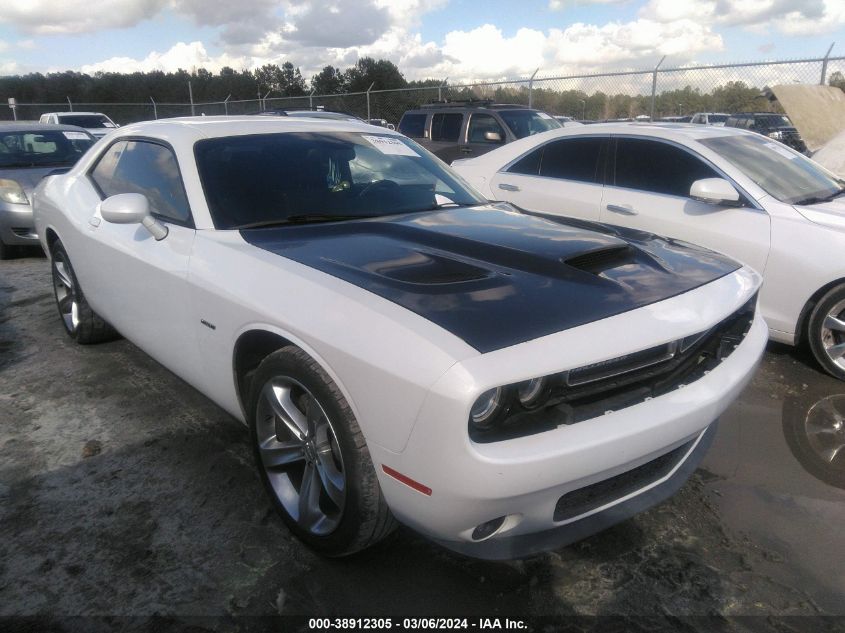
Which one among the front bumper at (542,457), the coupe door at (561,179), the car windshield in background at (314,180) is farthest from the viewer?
the coupe door at (561,179)

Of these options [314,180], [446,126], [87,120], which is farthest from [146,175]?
[87,120]

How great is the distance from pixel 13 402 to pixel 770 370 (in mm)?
4726

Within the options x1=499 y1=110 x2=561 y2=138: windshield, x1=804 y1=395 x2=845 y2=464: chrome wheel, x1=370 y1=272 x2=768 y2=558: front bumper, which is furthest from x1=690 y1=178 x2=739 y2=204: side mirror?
x1=499 y1=110 x2=561 y2=138: windshield

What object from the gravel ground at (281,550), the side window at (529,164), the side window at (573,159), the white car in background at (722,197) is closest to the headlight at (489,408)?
the gravel ground at (281,550)

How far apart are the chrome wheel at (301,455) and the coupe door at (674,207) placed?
10.8 feet

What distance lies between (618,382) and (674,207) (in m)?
3.11

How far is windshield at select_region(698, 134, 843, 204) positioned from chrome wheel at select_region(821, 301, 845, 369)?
2.62 ft

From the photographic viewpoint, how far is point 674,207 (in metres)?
4.73

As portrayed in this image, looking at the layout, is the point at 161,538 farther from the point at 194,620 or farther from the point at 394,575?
the point at 394,575

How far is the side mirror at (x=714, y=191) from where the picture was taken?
14.3 feet

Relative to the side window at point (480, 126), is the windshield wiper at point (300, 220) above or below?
below

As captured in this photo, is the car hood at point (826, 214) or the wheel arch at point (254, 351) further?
the car hood at point (826, 214)

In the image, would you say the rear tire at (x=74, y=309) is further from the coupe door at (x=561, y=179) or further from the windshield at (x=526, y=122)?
the windshield at (x=526, y=122)

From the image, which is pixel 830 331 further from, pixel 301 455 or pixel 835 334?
pixel 301 455
